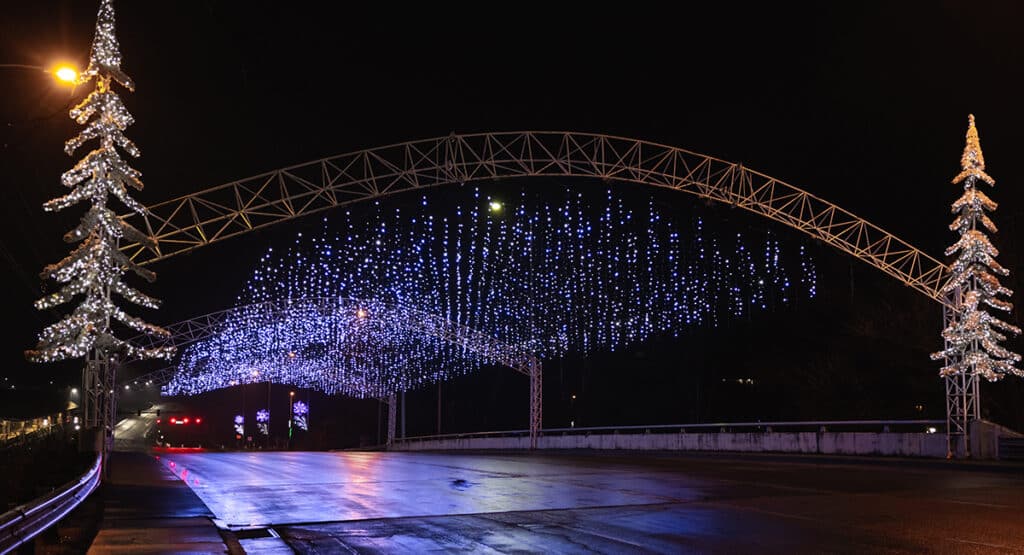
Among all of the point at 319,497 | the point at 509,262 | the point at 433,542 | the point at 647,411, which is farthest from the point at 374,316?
the point at 433,542

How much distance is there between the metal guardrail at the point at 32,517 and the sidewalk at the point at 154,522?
0.58 metres

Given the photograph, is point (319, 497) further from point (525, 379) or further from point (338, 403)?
point (338, 403)

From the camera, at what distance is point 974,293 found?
24.6 m

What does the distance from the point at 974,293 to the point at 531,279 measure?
84.6 feet

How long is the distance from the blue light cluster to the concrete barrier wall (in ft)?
31.0

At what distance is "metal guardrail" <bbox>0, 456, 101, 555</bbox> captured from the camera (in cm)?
675

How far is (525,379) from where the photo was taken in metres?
79.1

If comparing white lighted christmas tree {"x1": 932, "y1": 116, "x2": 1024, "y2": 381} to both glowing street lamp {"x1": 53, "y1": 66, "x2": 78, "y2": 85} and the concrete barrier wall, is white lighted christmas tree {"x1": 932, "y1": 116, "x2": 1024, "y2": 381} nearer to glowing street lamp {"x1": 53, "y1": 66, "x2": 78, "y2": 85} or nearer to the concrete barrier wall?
the concrete barrier wall

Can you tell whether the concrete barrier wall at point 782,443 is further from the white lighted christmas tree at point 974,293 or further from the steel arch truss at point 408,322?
the steel arch truss at point 408,322

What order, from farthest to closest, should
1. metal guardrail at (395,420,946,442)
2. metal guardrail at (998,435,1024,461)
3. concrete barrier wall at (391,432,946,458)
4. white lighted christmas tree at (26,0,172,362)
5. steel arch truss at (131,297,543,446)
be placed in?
steel arch truss at (131,297,543,446) < metal guardrail at (395,420,946,442) < concrete barrier wall at (391,432,946,458) < metal guardrail at (998,435,1024,461) < white lighted christmas tree at (26,0,172,362)

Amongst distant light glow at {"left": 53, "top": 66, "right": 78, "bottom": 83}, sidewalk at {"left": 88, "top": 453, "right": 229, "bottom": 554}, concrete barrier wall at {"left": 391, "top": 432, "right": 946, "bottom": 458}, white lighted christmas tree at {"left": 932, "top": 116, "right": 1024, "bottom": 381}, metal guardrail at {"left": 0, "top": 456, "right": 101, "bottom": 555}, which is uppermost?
distant light glow at {"left": 53, "top": 66, "right": 78, "bottom": 83}

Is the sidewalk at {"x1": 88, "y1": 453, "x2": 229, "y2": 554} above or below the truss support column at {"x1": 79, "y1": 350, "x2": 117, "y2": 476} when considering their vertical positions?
below

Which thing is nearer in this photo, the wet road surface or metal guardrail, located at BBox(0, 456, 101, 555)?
metal guardrail, located at BBox(0, 456, 101, 555)

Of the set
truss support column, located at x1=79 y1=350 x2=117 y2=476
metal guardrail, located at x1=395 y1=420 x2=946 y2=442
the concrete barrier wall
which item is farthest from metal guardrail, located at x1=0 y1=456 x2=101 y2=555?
the concrete barrier wall
